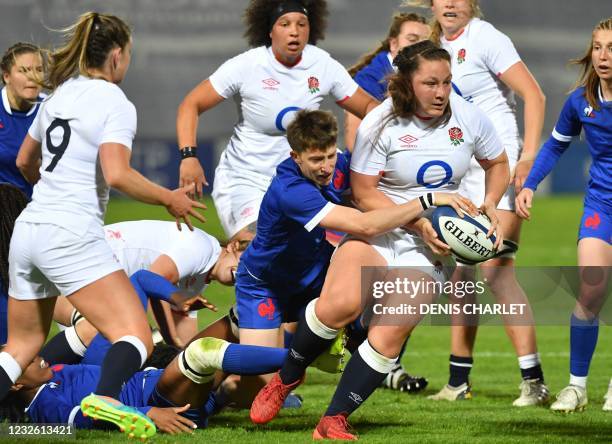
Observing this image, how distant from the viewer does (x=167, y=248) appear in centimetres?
710

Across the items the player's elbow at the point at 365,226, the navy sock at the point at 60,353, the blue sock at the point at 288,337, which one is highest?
the player's elbow at the point at 365,226

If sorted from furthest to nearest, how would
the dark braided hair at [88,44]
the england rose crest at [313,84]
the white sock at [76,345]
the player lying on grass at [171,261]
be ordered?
1. the england rose crest at [313,84]
2. the player lying on grass at [171,261]
3. the white sock at [76,345]
4. the dark braided hair at [88,44]

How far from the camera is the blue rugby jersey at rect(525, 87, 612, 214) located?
6.32m

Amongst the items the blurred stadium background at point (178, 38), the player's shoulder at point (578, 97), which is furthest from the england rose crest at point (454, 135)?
the blurred stadium background at point (178, 38)

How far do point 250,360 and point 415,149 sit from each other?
1.29m

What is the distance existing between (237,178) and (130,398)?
6.41ft

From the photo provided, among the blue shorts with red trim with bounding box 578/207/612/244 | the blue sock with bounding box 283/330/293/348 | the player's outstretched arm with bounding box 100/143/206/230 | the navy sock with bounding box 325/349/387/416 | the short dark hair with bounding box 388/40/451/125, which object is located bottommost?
the blue sock with bounding box 283/330/293/348

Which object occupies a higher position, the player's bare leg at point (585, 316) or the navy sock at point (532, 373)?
the player's bare leg at point (585, 316)

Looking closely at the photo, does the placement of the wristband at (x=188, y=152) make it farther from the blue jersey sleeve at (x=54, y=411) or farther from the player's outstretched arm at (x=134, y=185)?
the blue jersey sleeve at (x=54, y=411)

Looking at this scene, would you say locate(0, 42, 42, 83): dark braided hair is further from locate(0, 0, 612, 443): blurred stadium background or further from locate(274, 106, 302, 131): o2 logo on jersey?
locate(0, 0, 612, 443): blurred stadium background

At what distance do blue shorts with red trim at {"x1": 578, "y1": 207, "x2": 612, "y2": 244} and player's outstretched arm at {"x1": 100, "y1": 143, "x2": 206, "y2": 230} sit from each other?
234 centimetres

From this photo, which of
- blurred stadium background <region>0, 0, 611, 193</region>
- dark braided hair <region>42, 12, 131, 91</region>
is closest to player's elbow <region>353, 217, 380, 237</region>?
dark braided hair <region>42, 12, 131, 91</region>

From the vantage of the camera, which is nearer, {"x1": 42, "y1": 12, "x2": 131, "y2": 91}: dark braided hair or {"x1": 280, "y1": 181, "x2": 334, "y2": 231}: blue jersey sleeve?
{"x1": 42, "y1": 12, "x2": 131, "y2": 91}: dark braided hair

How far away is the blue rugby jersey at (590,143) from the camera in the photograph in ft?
20.7
